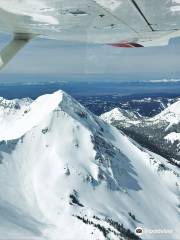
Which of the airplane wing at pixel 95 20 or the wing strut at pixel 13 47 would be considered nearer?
the airplane wing at pixel 95 20

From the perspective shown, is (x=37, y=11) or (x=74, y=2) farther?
(x=37, y=11)

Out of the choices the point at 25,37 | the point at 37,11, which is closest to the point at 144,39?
the point at 25,37

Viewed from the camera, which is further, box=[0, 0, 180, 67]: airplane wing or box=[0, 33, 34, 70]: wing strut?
box=[0, 33, 34, 70]: wing strut

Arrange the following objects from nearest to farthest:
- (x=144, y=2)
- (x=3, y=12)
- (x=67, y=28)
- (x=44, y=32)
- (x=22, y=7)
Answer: (x=144, y=2)
(x=22, y=7)
(x=3, y=12)
(x=67, y=28)
(x=44, y=32)

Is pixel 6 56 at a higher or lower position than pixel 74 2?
lower

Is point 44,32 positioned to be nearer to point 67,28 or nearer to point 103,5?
point 67,28
